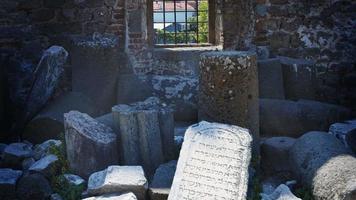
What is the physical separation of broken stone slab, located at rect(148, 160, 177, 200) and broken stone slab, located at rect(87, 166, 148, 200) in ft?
0.32

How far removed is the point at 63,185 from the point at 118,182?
80cm

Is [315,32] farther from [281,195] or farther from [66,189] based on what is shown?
[66,189]

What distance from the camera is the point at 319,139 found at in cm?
532

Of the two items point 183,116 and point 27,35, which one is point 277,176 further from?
point 27,35

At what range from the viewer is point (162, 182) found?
490 centimetres

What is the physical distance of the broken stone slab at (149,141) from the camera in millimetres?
5422

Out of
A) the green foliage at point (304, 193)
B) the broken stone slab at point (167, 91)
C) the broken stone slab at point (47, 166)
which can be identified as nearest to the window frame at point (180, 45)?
the broken stone slab at point (167, 91)

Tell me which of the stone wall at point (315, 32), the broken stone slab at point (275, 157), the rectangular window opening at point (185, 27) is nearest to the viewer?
the broken stone slab at point (275, 157)

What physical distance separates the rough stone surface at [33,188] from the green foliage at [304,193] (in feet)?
8.08

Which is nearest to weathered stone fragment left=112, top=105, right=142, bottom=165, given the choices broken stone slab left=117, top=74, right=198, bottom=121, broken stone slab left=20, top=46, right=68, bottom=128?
broken stone slab left=117, top=74, right=198, bottom=121

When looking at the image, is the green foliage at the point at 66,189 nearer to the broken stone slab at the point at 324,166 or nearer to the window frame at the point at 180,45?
the broken stone slab at the point at 324,166

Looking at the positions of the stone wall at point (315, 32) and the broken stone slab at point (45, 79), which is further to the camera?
the stone wall at point (315, 32)

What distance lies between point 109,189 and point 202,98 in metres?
1.56

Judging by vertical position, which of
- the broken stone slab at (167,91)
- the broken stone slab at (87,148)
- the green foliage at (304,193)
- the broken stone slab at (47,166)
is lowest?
the green foliage at (304,193)
